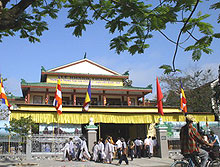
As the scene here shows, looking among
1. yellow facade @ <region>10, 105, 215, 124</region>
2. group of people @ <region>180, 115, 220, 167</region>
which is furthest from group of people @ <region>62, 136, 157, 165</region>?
group of people @ <region>180, 115, 220, 167</region>

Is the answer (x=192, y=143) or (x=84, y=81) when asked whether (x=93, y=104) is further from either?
(x=192, y=143)

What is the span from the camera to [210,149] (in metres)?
7.86

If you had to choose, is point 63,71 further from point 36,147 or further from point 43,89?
point 36,147

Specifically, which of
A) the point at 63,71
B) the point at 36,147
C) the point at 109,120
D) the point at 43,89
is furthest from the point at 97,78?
the point at 36,147

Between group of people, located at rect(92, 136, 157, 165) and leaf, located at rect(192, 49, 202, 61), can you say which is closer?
leaf, located at rect(192, 49, 202, 61)

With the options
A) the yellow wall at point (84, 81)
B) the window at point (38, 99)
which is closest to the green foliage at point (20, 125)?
the window at point (38, 99)

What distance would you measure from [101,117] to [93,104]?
26.2ft

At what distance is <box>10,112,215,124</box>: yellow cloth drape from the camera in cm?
1770

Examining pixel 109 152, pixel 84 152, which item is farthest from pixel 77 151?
pixel 109 152

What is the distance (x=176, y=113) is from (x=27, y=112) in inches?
509

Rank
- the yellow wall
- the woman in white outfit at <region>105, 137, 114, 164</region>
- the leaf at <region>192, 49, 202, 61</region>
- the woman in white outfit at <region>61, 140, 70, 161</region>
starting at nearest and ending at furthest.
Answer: the leaf at <region>192, 49, 202, 61</region>
the woman in white outfit at <region>105, 137, 114, 164</region>
the woman in white outfit at <region>61, 140, 70, 161</region>
the yellow wall

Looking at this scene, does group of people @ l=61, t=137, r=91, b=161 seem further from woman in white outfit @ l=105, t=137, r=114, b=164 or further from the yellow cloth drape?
the yellow cloth drape

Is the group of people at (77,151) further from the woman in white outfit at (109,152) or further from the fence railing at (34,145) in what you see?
the fence railing at (34,145)

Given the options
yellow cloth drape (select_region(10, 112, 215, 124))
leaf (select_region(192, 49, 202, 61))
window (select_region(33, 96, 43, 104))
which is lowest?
yellow cloth drape (select_region(10, 112, 215, 124))
